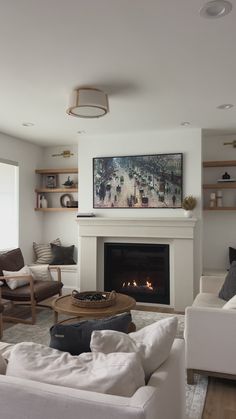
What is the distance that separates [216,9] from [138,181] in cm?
327

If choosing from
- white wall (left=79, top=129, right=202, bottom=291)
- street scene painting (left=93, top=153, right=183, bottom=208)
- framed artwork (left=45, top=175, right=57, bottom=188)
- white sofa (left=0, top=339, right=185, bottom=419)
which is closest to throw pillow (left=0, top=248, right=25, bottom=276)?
white wall (left=79, top=129, right=202, bottom=291)

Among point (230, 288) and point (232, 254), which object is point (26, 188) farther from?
point (230, 288)

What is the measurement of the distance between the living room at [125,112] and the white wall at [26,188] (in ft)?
0.06

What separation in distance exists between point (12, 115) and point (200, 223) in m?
2.88

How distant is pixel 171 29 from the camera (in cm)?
227

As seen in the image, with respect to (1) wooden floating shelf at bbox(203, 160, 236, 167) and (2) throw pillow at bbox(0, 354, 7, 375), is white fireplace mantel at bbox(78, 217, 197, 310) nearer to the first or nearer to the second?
(1) wooden floating shelf at bbox(203, 160, 236, 167)

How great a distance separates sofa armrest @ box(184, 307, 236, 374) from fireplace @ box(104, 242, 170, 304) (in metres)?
2.43

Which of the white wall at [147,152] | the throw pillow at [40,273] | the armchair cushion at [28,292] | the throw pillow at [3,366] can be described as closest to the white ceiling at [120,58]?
the white wall at [147,152]

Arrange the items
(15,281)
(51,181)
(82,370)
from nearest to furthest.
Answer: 1. (82,370)
2. (15,281)
3. (51,181)

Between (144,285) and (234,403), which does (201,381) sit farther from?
(144,285)

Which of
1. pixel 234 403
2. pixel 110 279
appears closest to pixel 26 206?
pixel 110 279

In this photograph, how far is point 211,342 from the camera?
2670 mm

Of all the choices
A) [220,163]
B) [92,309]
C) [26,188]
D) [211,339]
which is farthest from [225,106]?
[26,188]

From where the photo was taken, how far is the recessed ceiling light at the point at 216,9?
197 centimetres
